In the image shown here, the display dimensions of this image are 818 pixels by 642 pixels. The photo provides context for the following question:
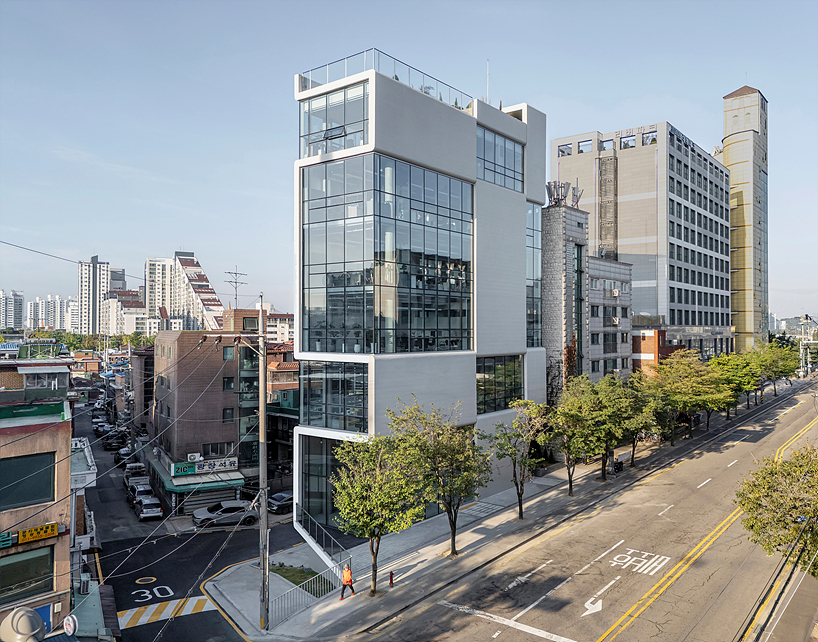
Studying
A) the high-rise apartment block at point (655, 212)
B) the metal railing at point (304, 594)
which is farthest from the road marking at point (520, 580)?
the high-rise apartment block at point (655, 212)

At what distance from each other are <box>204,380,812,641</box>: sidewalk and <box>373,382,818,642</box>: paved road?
1.10 m

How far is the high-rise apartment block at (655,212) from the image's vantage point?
8062 centimetres

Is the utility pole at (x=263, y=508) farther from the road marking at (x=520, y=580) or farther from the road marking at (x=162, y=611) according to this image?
the road marking at (x=520, y=580)

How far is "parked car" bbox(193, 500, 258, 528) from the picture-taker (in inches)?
1533

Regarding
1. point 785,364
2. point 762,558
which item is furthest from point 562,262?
point 785,364

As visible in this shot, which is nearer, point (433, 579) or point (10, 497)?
point (10, 497)

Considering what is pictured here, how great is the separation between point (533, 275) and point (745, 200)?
Answer: 92.1 metres

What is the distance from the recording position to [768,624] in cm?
2070

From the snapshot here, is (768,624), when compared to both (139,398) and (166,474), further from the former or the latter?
(139,398)

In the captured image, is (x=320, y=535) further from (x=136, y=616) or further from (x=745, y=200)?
(x=745, y=200)

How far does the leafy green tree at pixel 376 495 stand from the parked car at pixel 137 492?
27879 mm

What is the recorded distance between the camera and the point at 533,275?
150 feet

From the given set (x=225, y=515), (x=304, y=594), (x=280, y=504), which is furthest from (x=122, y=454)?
(x=304, y=594)

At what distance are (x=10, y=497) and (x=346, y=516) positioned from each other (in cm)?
1267
